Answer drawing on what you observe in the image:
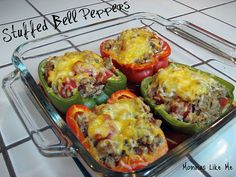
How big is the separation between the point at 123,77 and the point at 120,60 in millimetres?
54

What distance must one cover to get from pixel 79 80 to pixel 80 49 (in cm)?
21

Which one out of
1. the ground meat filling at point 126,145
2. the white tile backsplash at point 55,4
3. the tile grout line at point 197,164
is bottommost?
the tile grout line at point 197,164

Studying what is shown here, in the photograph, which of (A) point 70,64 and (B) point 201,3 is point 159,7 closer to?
(B) point 201,3

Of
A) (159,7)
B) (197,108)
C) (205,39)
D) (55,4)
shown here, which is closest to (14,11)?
(55,4)

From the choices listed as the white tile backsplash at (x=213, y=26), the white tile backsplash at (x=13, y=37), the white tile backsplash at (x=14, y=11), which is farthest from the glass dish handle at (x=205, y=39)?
the white tile backsplash at (x=14, y=11)

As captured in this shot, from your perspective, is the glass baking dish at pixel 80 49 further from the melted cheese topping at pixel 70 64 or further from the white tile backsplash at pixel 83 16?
the white tile backsplash at pixel 83 16

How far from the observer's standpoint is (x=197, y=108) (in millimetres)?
542

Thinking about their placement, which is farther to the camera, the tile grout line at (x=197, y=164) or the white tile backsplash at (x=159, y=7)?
the white tile backsplash at (x=159, y=7)

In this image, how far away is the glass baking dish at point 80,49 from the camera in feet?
1.41

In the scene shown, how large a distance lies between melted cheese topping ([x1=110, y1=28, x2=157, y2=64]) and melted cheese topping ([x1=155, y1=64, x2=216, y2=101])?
0.10 m

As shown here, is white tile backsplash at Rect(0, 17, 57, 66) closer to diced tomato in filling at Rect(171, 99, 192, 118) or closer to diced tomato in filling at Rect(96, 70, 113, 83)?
diced tomato in filling at Rect(96, 70, 113, 83)

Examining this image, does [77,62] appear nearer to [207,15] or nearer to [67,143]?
[67,143]

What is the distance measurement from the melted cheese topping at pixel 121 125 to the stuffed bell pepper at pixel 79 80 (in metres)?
0.09

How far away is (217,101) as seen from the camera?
1.83 ft
